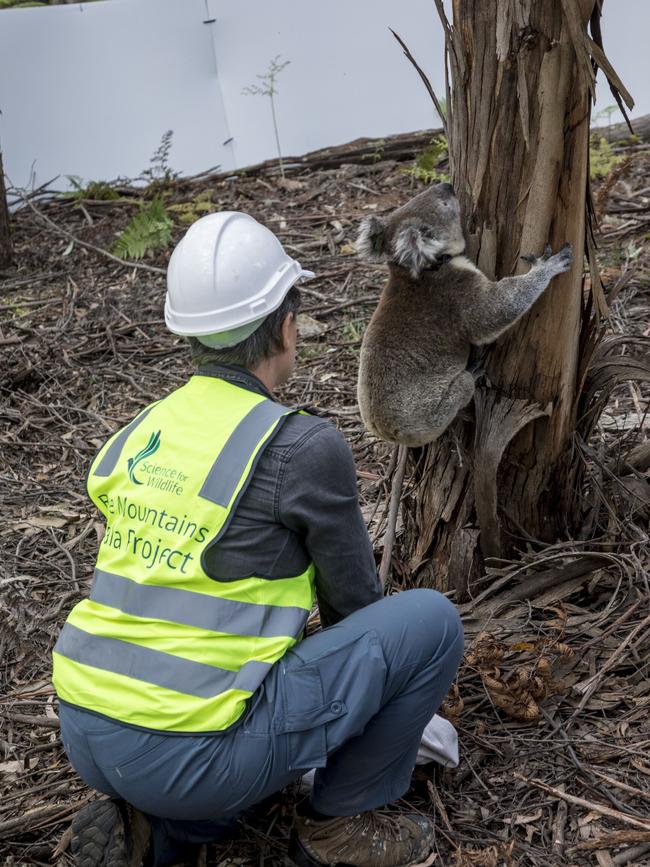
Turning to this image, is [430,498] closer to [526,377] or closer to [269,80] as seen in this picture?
[526,377]

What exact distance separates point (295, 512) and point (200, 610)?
0.31 metres

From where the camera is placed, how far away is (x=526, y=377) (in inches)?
126

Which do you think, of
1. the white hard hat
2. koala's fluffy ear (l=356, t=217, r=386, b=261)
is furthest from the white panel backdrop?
the white hard hat

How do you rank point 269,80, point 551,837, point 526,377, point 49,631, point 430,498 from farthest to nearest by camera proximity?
point 269,80 → point 49,631 → point 430,498 → point 526,377 → point 551,837

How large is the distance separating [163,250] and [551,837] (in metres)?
5.46

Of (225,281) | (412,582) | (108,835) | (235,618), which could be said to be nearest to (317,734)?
(235,618)

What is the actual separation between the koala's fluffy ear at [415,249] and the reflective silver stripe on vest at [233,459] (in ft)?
4.70

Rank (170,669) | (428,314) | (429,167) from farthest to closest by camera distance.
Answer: (429,167) → (428,314) → (170,669)

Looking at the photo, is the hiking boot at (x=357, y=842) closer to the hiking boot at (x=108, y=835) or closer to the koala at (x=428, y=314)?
the hiking boot at (x=108, y=835)

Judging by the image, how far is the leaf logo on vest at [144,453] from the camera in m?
2.29

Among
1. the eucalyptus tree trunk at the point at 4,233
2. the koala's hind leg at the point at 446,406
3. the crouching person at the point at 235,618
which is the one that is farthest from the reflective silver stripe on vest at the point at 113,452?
the eucalyptus tree trunk at the point at 4,233

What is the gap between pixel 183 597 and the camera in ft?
7.19

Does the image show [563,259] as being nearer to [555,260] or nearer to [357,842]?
[555,260]

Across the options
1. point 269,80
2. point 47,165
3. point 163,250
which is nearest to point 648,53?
point 269,80
